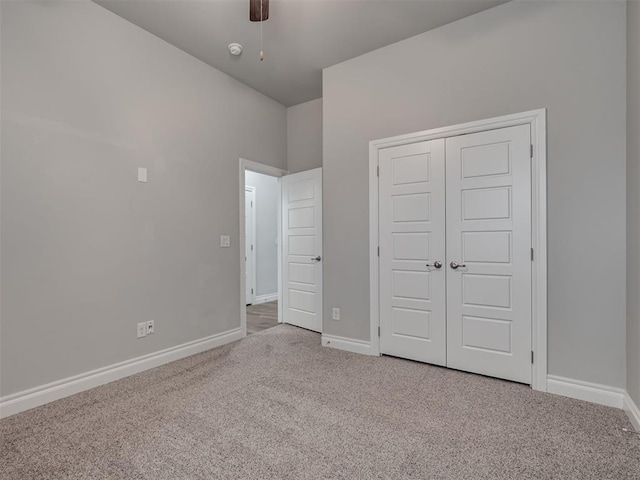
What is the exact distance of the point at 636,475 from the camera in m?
1.54

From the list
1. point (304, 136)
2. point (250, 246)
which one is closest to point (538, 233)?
point (304, 136)

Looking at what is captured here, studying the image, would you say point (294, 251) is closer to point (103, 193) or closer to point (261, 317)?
point (261, 317)

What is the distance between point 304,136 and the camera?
14.4 feet

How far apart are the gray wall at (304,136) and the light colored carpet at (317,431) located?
2.70 m

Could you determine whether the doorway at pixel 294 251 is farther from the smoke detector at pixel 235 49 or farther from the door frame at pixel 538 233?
the door frame at pixel 538 233

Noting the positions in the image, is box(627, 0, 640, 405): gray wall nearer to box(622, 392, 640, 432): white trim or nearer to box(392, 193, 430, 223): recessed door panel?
box(622, 392, 640, 432): white trim

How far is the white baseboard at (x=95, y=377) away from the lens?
2.14 meters

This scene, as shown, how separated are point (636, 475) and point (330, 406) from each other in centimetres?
157

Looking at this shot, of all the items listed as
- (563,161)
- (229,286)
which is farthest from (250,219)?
(563,161)

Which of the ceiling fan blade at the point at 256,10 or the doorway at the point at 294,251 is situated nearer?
the ceiling fan blade at the point at 256,10

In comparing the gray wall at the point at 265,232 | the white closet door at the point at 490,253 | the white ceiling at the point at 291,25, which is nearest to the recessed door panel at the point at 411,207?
the white closet door at the point at 490,253

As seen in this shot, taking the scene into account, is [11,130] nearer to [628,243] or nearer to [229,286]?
[229,286]

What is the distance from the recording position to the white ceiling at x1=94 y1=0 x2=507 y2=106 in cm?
257

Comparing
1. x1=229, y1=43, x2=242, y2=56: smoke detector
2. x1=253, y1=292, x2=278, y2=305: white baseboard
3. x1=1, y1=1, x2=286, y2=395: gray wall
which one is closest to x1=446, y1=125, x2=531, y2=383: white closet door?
x1=229, y1=43, x2=242, y2=56: smoke detector
